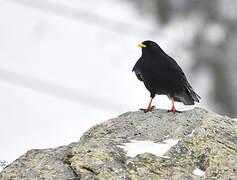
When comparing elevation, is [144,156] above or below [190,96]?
below

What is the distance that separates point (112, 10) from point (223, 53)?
577 centimetres

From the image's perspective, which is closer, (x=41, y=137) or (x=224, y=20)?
(x=41, y=137)

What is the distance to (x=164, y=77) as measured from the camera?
962 cm

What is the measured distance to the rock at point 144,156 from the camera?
287 inches

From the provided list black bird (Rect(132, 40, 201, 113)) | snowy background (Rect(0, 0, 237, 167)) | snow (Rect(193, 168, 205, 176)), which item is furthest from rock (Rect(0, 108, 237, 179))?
snowy background (Rect(0, 0, 237, 167))

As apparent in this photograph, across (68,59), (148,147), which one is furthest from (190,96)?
(68,59)

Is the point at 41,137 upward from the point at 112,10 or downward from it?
downward

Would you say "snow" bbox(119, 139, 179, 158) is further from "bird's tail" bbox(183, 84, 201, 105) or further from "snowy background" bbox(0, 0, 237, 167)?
"snowy background" bbox(0, 0, 237, 167)

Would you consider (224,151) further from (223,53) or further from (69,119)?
(223,53)

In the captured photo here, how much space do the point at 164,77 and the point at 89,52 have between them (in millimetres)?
19234

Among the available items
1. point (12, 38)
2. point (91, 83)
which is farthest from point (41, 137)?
point (12, 38)

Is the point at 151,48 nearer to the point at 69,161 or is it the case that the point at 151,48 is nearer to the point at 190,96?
the point at 190,96

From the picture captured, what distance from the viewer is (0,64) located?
25.9 meters

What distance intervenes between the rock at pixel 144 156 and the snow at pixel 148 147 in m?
0.05
